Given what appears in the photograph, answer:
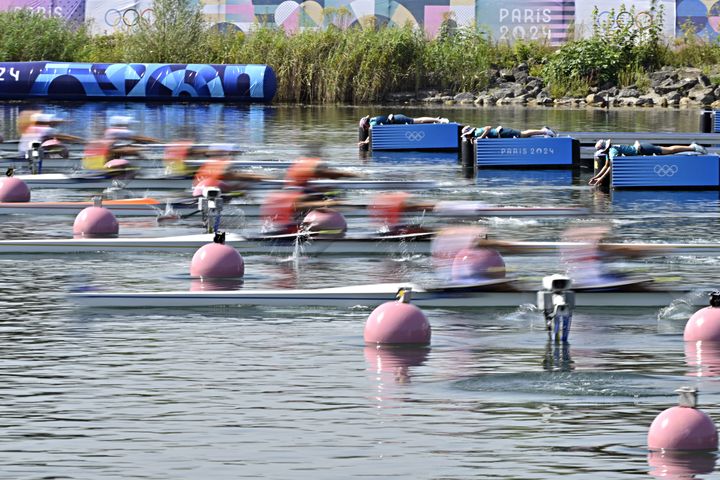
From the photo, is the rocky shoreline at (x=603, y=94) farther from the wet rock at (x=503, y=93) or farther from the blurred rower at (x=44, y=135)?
the blurred rower at (x=44, y=135)

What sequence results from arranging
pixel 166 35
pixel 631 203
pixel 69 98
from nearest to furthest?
pixel 631 203 < pixel 69 98 < pixel 166 35

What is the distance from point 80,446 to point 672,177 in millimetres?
23209

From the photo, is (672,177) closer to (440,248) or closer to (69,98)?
(440,248)

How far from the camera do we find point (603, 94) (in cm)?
6159

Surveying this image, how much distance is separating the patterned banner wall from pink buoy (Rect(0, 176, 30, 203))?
37.3 m

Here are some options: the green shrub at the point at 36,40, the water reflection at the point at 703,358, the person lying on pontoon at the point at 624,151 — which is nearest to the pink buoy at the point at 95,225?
the water reflection at the point at 703,358

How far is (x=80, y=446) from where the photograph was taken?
1216 cm

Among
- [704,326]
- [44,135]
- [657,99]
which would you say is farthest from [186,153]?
[657,99]

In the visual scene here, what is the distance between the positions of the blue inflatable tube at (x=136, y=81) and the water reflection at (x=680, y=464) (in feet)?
162

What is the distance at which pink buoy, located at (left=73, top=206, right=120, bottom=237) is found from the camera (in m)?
24.4

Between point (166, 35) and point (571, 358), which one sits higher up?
point (166, 35)

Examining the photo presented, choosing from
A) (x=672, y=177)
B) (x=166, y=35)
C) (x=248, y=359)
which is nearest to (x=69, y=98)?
(x=166, y=35)

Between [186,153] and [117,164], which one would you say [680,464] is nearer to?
[186,153]

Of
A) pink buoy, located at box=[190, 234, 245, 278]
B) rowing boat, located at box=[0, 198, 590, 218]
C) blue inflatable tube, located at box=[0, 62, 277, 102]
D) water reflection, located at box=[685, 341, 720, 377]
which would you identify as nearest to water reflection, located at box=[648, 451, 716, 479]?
water reflection, located at box=[685, 341, 720, 377]
